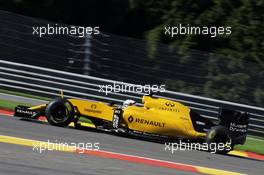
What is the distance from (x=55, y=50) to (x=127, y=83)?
74.9 inches

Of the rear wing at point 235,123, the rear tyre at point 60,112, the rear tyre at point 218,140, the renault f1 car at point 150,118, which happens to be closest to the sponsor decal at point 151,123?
the renault f1 car at point 150,118

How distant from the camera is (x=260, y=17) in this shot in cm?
1977

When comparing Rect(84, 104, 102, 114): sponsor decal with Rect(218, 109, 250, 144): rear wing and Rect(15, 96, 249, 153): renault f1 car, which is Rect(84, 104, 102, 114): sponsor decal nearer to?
Rect(15, 96, 249, 153): renault f1 car

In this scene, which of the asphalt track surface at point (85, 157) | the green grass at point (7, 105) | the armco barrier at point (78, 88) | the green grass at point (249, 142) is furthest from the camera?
the armco barrier at point (78, 88)

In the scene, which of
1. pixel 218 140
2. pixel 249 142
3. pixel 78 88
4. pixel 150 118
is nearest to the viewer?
pixel 150 118

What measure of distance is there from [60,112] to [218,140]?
2.82 m

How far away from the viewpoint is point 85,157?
942cm

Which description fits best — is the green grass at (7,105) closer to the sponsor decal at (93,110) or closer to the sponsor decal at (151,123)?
the sponsor decal at (93,110)

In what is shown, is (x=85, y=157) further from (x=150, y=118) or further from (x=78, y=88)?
(x=78, y=88)

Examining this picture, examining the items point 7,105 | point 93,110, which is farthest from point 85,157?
point 7,105

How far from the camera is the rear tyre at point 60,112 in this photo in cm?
1125

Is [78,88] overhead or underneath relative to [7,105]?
overhead

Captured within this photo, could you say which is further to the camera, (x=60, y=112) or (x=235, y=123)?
(x=235, y=123)

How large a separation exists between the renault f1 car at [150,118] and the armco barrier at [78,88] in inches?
136
